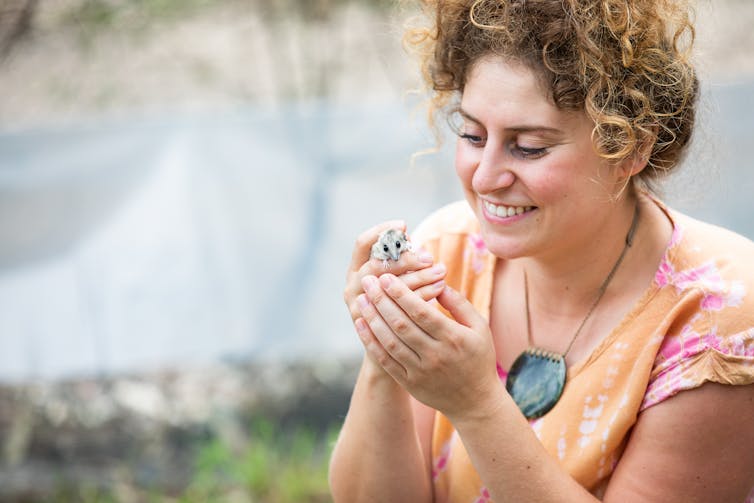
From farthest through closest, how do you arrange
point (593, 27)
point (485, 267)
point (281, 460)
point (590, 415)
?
point (281, 460), point (485, 267), point (590, 415), point (593, 27)

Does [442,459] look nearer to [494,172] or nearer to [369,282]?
[369,282]

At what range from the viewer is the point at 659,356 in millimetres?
1803

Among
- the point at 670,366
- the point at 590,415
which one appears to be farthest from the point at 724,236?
the point at 590,415

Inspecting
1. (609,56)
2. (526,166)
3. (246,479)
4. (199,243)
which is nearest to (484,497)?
(526,166)

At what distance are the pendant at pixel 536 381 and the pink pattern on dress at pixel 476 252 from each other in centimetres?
26

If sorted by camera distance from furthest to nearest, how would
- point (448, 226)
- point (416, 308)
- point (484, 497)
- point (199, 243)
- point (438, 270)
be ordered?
point (199, 243), point (448, 226), point (484, 497), point (438, 270), point (416, 308)

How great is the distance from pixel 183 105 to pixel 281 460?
8.34ft

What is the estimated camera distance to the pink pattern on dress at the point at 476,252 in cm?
217

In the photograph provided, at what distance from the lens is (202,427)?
470cm

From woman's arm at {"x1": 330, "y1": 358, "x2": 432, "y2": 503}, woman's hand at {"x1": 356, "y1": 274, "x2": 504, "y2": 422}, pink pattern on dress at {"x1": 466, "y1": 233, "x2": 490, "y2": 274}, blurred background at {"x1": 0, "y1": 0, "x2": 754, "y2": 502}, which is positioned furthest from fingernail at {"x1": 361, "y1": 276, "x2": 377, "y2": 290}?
blurred background at {"x1": 0, "y1": 0, "x2": 754, "y2": 502}

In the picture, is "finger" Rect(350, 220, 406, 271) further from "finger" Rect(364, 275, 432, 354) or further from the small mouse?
"finger" Rect(364, 275, 432, 354)

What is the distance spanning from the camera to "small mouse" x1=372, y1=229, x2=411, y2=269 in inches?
69.4

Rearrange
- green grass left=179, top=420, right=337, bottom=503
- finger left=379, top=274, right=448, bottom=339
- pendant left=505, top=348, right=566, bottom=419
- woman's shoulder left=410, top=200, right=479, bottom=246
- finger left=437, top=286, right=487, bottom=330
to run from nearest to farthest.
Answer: finger left=379, top=274, right=448, bottom=339 < finger left=437, top=286, right=487, bottom=330 < pendant left=505, top=348, right=566, bottom=419 < woman's shoulder left=410, top=200, right=479, bottom=246 < green grass left=179, top=420, right=337, bottom=503

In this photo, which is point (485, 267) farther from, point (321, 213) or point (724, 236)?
point (321, 213)
